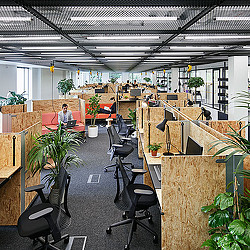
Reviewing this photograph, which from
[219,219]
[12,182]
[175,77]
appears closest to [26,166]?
[12,182]

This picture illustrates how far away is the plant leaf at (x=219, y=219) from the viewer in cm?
197

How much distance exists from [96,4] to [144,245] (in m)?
2.64

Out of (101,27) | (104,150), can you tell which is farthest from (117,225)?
(104,150)

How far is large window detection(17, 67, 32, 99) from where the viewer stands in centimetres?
1348

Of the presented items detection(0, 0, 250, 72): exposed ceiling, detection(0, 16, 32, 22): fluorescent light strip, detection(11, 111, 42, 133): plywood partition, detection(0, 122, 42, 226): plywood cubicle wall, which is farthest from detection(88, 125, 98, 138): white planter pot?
detection(0, 16, 32, 22): fluorescent light strip

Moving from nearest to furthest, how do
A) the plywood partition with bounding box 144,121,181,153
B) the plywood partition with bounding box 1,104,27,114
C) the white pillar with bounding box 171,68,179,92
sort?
the plywood partition with bounding box 144,121,181,153 → the plywood partition with bounding box 1,104,27,114 → the white pillar with bounding box 171,68,179,92

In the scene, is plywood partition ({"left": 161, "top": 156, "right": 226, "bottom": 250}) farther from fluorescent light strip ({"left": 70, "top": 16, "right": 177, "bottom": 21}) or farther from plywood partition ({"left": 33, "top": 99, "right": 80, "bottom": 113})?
plywood partition ({"left": 33, "top": 99, "right": 80, "bottom": 113})

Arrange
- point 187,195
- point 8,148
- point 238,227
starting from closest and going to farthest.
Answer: point 238,227
point 187,195
point 8,148

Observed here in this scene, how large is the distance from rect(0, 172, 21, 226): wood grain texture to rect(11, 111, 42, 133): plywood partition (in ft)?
6.32

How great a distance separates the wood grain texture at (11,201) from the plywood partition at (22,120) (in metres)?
1.93

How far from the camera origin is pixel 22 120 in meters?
5.22

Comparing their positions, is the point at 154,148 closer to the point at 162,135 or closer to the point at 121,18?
the point at 162,135

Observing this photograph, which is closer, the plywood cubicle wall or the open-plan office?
the open-plan office

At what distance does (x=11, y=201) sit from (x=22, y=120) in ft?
7.56
